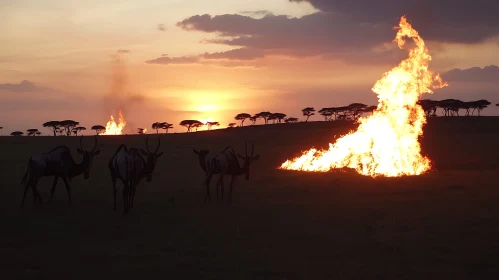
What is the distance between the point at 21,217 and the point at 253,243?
859cm

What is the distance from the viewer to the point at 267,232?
15094mm

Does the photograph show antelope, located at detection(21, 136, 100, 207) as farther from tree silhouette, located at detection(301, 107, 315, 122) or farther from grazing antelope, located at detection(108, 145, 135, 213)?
tree silhouette, located at detection(301, 107, 315, 122)

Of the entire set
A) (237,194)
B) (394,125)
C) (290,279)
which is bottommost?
(290,279)

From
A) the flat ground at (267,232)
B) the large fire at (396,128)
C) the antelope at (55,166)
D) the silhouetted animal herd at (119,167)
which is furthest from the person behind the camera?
the large fire at (396,128)

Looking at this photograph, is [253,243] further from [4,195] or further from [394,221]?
[4,195]

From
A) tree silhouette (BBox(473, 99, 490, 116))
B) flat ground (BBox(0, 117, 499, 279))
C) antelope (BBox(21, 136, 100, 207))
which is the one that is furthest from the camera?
tree silhouette (BBox(473, 99, 490, 116))

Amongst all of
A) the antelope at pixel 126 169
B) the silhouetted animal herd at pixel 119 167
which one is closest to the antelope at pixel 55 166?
the silhouetted animal herd at pixel 119 167

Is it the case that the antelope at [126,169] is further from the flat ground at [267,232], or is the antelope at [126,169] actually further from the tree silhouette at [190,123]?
the tree silhouette at [190,123]

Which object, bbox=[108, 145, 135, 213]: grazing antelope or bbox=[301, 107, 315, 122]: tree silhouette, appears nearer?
bbox=[108, 145, 135, 213]: grazing antelope

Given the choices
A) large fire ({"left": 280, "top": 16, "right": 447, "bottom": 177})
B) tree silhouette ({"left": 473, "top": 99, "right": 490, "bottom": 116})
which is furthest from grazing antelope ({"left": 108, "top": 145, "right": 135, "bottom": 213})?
tree silhouette ({"left": 473, "top": 99, "right": 490, "bottom": 116})

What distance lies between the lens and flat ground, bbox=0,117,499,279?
11.2 metres

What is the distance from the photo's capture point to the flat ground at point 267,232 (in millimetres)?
11211

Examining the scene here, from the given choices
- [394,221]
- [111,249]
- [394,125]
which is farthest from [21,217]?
[394,125]

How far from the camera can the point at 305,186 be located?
27.1 meters
